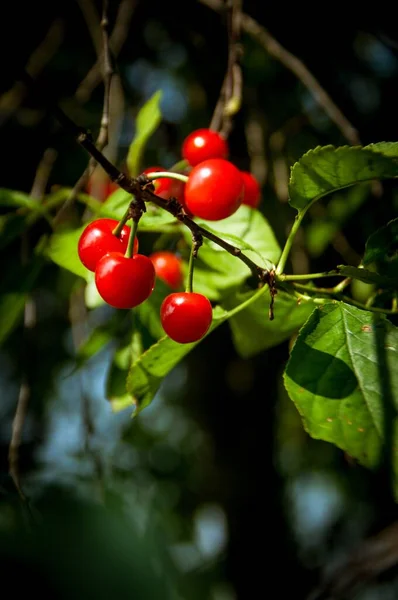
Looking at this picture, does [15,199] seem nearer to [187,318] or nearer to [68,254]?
[68,254]

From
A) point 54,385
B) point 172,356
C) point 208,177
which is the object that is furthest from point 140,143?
point 54,385

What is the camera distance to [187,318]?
1.02 meters

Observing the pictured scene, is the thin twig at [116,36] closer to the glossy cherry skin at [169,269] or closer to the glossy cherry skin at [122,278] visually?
the glossy cherry skin at [169,269]

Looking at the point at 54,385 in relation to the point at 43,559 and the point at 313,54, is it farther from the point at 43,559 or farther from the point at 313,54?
the point at 43,559

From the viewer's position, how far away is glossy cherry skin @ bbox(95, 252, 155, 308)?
979 mm

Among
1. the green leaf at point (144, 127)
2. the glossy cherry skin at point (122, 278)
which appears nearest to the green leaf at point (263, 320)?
the glossy cherry skin at point (122, 278)

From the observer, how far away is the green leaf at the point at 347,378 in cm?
92

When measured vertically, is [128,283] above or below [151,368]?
above

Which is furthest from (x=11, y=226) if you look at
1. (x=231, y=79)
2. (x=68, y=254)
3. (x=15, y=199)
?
(x=231, y=79)

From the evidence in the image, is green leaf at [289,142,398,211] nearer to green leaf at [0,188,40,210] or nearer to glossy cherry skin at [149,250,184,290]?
glossy cherry skin at [149,250,184,290]

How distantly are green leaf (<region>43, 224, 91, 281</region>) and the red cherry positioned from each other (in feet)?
1.11

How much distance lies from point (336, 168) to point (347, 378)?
0.38m

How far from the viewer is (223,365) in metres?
3.98

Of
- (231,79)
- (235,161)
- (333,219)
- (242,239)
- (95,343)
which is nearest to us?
(242,239)
